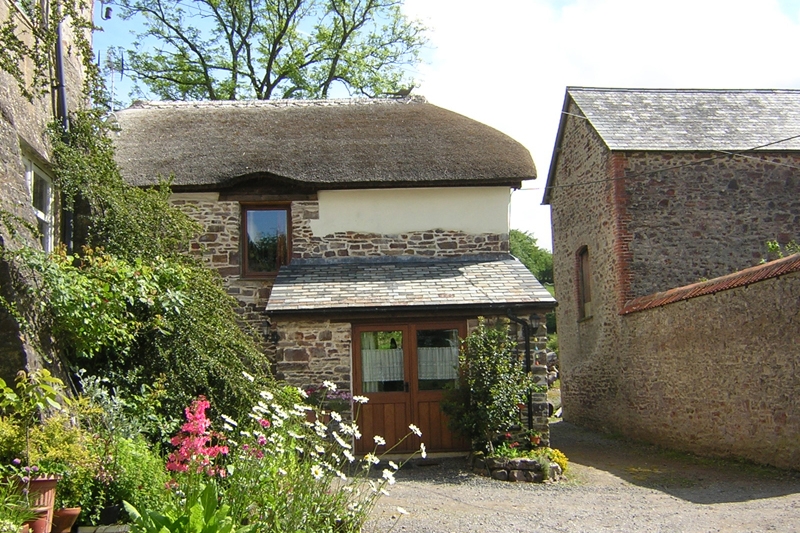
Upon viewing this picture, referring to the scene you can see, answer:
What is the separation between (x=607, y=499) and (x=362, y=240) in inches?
230

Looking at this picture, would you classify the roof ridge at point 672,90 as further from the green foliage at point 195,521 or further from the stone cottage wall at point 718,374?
the green foliage at point 195,521

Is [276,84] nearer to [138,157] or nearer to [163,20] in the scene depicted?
[163,20]

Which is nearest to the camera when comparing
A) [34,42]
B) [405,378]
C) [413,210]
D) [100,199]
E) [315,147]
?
[34,42]

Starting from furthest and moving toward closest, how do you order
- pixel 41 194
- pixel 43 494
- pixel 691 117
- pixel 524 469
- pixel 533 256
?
pixel 533 256 → pixel 691 117 → pixel 524 469 → pixel 41 194 → pixel 43 494

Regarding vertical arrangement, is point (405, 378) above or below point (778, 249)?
below

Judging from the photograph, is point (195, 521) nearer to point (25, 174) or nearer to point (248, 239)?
point (25, 174)

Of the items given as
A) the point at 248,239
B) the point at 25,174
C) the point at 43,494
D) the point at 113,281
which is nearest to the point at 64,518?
the point at 43,494

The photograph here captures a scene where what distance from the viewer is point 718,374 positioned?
10.7 m

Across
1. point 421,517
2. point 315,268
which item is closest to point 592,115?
point 315,268

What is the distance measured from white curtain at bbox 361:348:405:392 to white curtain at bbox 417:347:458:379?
32cm

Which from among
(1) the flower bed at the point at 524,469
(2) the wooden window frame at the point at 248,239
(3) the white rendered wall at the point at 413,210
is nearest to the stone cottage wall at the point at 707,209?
(3) the white rendered wall at the point at 413,210

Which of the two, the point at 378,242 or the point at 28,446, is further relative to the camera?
the point at 378,242

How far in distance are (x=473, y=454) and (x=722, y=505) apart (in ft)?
11.4

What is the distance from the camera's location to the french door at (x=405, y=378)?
1109cm
